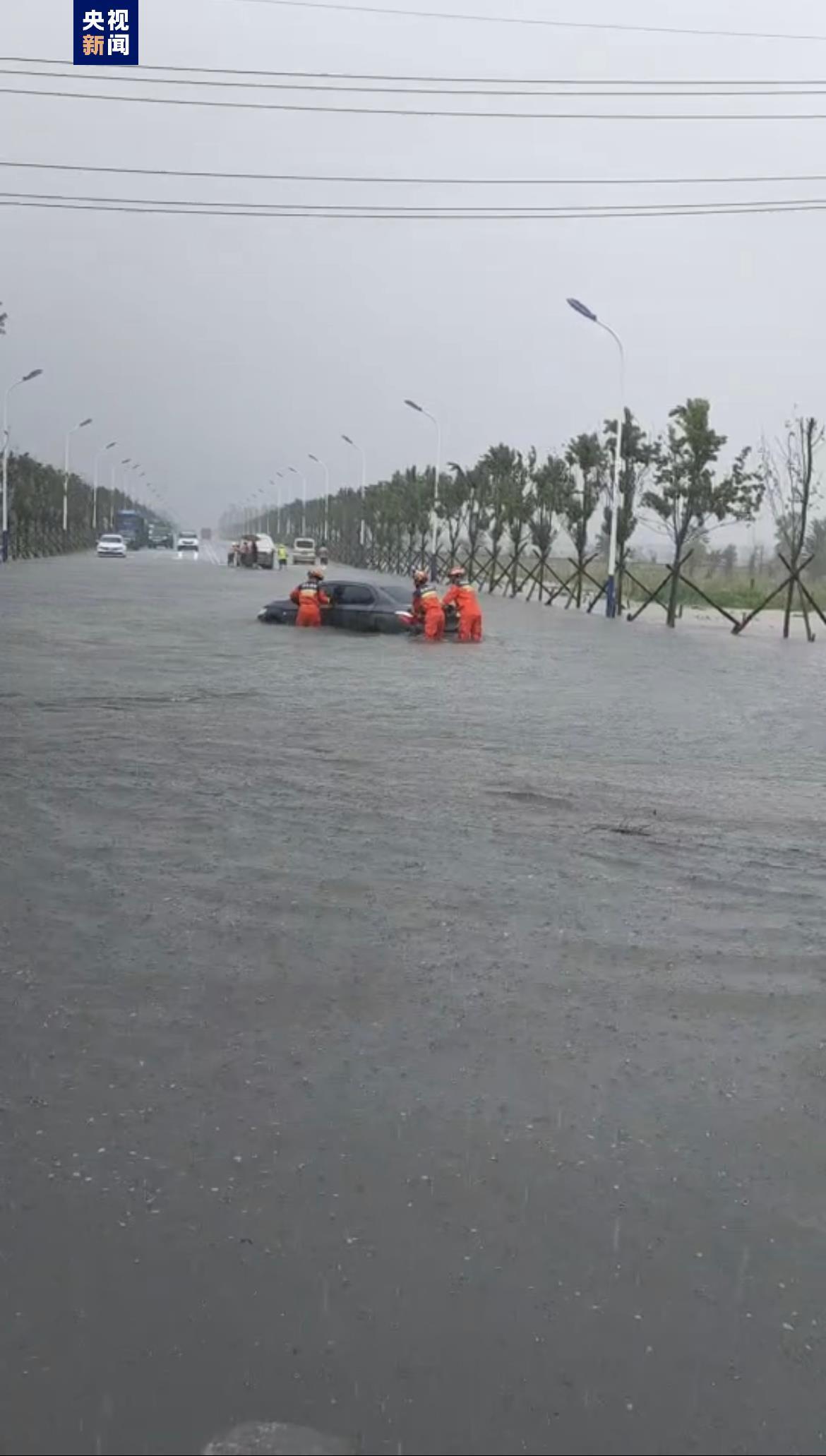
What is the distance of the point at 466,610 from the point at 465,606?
→ 0.14m

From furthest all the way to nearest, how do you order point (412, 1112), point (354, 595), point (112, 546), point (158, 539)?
point (158, 539) < point (112, 546) < point (354, 595) < point (412, 1112)

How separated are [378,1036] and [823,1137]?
5.13ft

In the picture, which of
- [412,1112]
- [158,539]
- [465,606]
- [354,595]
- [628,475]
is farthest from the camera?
[158,539]

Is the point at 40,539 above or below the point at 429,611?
above

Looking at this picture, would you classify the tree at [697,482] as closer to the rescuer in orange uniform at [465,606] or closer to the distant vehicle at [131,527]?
the rescuer in orange uniform at [465,606]

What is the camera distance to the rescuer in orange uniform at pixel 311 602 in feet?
99.1

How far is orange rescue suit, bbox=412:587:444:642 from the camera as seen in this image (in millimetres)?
27984

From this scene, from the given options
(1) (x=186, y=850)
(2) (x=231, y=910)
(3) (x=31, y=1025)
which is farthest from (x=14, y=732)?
(3) (x=31, y=1025)

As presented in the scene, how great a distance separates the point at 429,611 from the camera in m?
28.0

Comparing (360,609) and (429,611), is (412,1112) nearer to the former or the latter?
(429,611)

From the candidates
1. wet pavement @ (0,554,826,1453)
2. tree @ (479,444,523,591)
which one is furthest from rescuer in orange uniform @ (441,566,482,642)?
tree @ (479,444,523,591)

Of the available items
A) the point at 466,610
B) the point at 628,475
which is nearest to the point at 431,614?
→ the point at 466,610

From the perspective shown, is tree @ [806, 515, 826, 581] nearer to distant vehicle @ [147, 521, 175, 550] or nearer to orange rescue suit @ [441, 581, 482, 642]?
orange rescue suit @ [441, 581, 482, 642]

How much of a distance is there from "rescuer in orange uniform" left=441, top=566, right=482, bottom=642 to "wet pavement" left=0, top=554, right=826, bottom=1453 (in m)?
16.8
